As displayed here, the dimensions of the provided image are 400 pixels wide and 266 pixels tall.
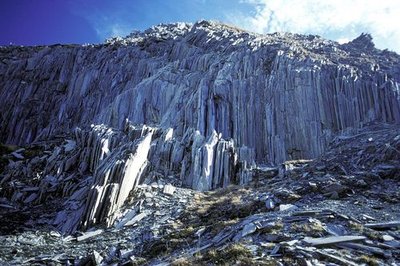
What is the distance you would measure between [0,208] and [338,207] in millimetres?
24288

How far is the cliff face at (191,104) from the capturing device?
99.1 ft

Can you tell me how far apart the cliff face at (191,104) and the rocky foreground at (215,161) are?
0.63 feet

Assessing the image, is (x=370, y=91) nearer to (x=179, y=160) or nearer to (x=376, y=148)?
(x=376, y=148)

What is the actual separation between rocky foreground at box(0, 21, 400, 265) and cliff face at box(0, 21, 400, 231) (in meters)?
0.19

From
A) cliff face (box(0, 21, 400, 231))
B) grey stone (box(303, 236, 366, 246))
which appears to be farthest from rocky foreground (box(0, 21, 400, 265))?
cliff face (box(0, 21, 400, 231))

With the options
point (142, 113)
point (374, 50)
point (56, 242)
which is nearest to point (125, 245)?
point (56, 242)

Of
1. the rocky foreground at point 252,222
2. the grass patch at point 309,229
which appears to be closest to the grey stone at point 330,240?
the rocky foreground at point 252,222

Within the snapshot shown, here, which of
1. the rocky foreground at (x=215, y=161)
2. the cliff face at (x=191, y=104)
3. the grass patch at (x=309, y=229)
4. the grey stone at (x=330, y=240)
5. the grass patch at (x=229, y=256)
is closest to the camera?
the grass patch at (x=229, y=256)

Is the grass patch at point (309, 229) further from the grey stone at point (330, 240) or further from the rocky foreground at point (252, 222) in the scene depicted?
the grey stone at point (330, 240)

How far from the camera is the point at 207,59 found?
173 ft

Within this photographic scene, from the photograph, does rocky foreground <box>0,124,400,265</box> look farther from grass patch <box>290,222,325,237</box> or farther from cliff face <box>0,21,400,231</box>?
cliff face <box>0,21,400,231</box>

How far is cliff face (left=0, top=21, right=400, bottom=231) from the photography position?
30.2 m

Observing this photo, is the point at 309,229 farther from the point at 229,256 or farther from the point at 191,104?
the point at 191,104

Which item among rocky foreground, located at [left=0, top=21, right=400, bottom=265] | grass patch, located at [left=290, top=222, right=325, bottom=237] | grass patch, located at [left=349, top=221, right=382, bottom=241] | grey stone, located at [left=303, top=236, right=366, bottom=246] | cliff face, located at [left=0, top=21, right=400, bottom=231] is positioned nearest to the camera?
grey stone, located at [left=303, top=236, right=366, bottom=246]
